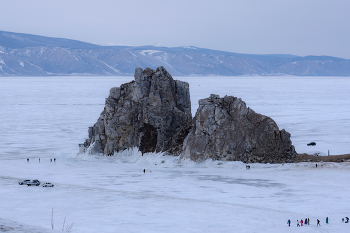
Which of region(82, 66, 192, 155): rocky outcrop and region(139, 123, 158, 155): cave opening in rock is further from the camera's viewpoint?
region(82, 66, 192, 155): rocky outcrop

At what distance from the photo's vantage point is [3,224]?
107ft

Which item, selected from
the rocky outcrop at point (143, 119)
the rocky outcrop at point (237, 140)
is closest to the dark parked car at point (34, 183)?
the rocky outcrop at point (143, 119)

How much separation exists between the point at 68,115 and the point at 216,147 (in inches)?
2230

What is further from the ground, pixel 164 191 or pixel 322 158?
pixel 322 158

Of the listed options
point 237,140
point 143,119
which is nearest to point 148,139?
point 143,119

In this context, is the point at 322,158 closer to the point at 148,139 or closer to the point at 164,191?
the point at 148,139

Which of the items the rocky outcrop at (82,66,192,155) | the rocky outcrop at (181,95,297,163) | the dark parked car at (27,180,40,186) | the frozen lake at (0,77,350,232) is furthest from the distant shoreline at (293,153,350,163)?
the dark parked car at (27,180,40,186)

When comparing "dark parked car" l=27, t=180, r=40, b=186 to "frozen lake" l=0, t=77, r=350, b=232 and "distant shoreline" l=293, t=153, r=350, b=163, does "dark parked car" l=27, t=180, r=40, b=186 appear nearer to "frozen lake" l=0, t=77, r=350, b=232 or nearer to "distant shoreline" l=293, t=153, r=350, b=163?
"frozen lake" l=0, t=77, r=350, b=232

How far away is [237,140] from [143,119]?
14.0m

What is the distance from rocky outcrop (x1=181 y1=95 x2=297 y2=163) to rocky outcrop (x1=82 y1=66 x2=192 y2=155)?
4.75 meters

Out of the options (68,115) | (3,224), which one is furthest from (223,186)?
(68,115)

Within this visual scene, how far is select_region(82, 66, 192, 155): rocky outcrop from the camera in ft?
216

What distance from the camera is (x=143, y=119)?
66.7 m

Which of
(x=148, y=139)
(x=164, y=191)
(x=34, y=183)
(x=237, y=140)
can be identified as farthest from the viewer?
(x=148, y=139)
